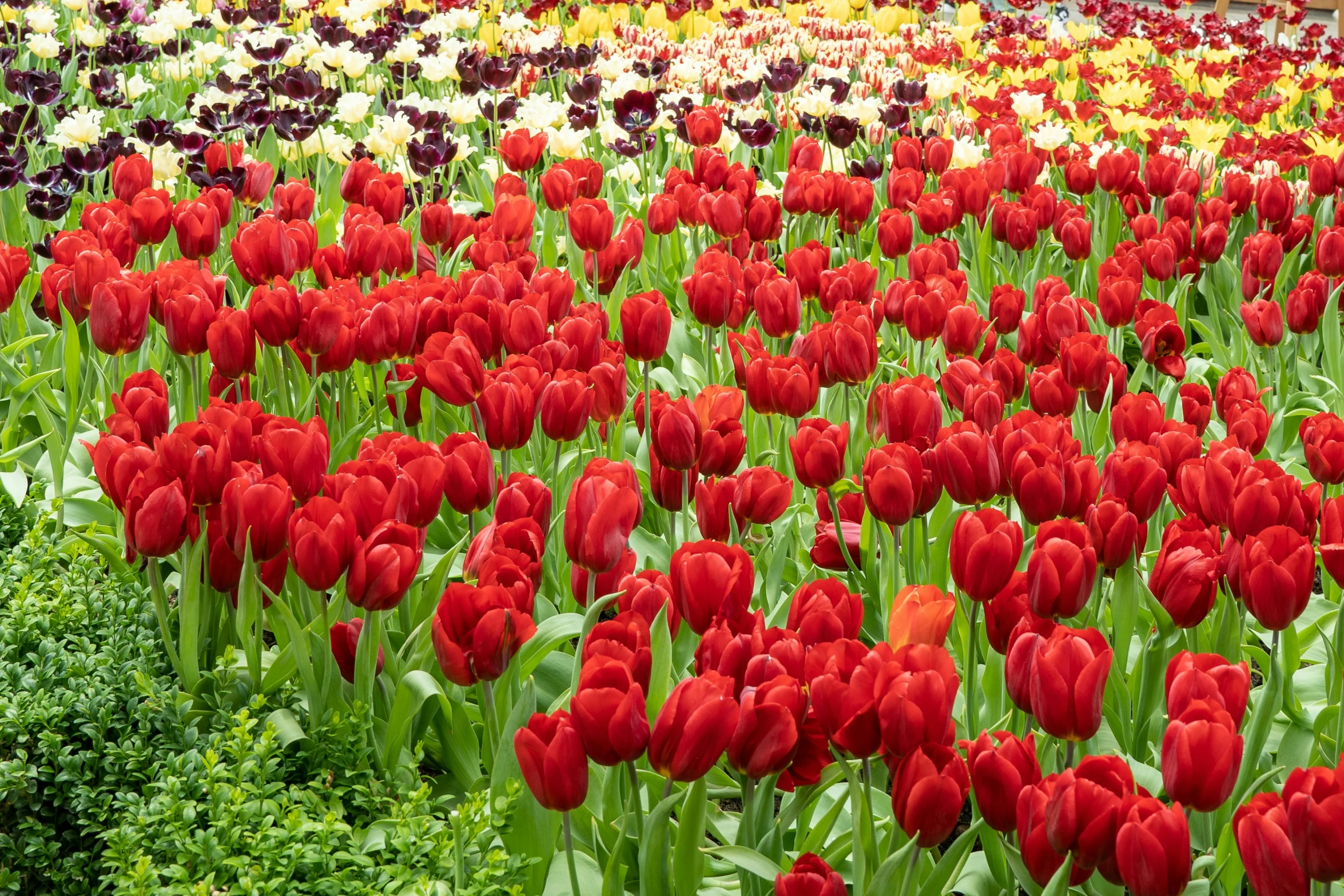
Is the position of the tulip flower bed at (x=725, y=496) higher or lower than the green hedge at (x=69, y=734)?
higher

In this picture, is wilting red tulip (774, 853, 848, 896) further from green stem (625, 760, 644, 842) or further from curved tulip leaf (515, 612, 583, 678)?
curved tulip leaf (515, 612, 583, 678)

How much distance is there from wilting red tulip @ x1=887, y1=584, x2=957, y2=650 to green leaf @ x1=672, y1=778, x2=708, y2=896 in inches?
11.7

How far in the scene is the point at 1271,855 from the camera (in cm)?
115

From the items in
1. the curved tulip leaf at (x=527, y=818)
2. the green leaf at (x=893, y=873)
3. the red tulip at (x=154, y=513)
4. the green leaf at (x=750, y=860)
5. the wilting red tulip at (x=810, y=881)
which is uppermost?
the red tulip at (x=154, y=513)

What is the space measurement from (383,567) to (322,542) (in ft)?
0.28

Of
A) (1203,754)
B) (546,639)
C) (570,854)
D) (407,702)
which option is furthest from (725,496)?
(1203,754)

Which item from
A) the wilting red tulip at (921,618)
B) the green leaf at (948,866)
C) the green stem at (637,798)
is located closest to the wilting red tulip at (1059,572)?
the wilting red tulip at (921,618)

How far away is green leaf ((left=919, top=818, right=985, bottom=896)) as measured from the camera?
4.86ft

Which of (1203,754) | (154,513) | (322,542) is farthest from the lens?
(154,513)

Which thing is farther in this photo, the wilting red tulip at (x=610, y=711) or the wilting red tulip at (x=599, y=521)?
the wilting red tulip at (x=599, y=521)

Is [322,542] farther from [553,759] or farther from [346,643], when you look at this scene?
[553,759]

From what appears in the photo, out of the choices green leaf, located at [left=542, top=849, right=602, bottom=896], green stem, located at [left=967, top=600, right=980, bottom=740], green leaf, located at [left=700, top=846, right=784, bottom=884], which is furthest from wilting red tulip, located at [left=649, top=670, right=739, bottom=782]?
green stem, located at [left=967, top=600, right=980, bottom=740]

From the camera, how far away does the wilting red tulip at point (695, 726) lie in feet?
4.31

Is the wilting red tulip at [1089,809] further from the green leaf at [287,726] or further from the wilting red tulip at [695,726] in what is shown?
the green leaf at [287,726]
